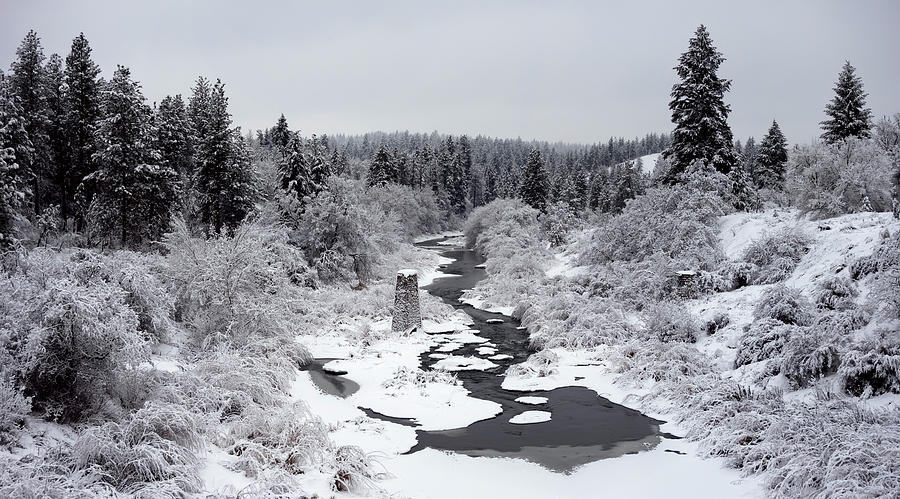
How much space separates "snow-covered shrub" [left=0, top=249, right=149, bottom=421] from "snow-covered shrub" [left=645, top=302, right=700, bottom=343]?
13307 millimetres

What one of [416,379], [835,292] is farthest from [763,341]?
[416,379]

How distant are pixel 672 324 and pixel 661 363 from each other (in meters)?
2.26

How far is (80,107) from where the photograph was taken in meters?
29.8

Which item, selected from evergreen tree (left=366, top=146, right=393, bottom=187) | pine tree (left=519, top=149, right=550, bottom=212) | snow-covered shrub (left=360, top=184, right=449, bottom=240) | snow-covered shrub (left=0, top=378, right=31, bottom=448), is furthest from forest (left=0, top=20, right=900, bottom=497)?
evergreen tree (left=366, top=146, right=393, bottom=187)

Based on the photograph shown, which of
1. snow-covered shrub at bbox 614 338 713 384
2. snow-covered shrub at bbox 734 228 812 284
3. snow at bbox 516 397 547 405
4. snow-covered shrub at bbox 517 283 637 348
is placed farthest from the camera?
snow-covered shrub at bbox 517 283 637 348

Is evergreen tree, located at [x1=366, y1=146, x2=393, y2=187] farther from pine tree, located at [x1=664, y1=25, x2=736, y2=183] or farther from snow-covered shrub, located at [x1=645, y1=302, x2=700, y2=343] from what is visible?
snow-covered shrub, located at [x1=645, y1=302, x2=700, y2=343]

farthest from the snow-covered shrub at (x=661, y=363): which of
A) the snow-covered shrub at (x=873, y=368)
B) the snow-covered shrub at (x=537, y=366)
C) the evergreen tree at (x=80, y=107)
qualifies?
the evergreen tree at (x=80, y=107)

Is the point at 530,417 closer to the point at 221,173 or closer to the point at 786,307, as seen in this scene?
the point at 786,307

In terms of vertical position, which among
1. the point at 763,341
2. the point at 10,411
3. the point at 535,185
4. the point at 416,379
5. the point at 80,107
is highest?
the point at 80,107

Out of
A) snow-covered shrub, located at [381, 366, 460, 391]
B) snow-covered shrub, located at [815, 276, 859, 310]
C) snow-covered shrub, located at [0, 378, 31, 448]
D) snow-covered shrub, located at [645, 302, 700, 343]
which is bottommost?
snow-covered shrub, located at [381, 366, 460, 391]

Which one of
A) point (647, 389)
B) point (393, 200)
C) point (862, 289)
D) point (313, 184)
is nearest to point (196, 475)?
point (647, 389)

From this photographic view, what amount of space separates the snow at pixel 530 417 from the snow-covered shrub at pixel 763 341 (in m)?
4.78

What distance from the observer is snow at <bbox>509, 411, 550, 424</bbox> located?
1173 cm

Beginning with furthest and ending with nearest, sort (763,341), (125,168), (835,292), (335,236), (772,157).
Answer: (772,157) < (335,236) < (125,168) < (835,292) < (763,341)
